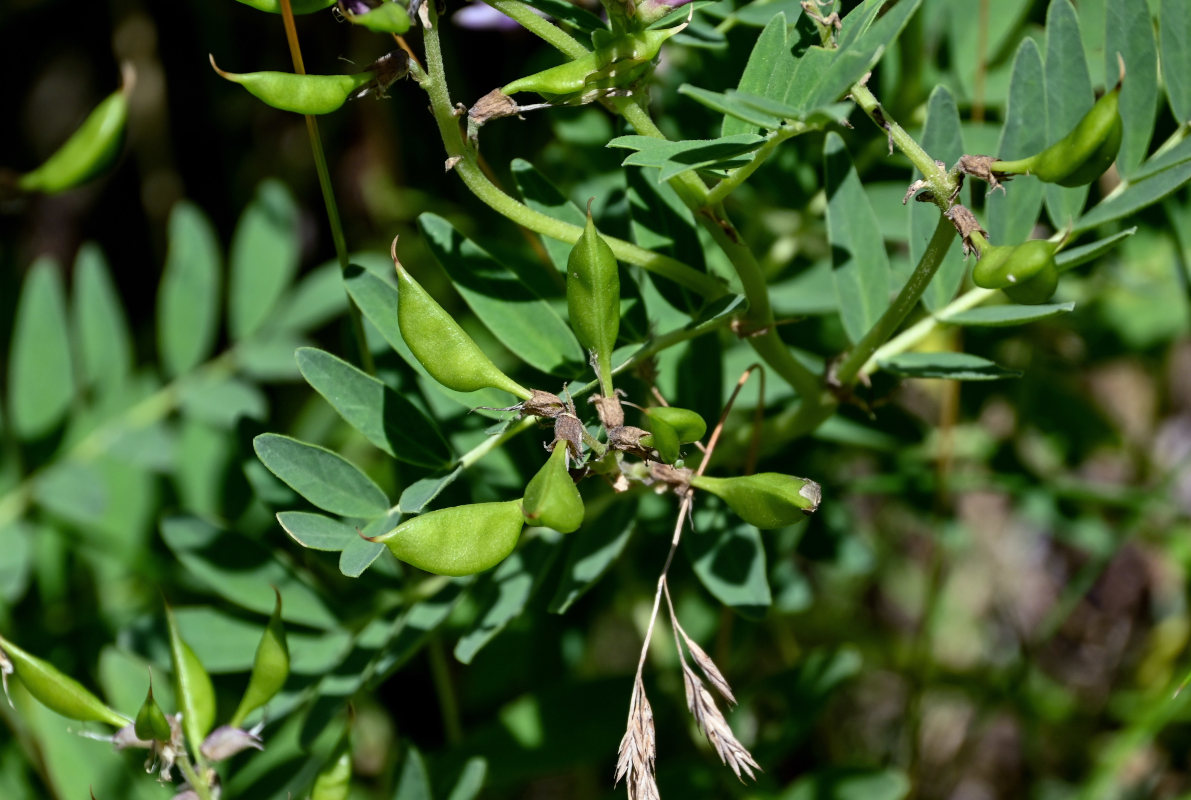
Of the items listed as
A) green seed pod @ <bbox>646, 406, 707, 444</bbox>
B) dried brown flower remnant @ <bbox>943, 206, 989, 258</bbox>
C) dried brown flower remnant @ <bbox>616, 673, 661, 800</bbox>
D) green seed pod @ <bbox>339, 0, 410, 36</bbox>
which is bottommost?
dried brown flower remnant @ <bbox>616, 673, 661, 800</bbox>

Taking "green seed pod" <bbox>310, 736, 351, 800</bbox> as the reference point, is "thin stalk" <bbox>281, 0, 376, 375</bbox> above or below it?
above

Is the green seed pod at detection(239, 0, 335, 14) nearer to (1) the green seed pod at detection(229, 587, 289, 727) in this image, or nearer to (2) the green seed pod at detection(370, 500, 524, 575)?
(2) the green seed pod at detection(370, 500, 524, 575)

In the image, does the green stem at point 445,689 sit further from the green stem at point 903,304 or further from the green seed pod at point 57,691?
the green stem at point 903,304

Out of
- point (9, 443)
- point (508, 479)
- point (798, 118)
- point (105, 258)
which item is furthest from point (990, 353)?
point (105, 258)

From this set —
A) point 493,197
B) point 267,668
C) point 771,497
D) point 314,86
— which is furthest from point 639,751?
point 314,86

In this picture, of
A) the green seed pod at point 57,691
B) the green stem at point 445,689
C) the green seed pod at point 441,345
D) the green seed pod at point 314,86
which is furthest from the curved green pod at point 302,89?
the green stem at point 445,689

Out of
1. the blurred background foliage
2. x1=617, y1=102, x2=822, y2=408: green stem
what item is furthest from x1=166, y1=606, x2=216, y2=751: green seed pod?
x1=617, y1=102, x2=822, y2=408: green stem

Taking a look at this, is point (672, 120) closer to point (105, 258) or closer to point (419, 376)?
point (419, 376)
